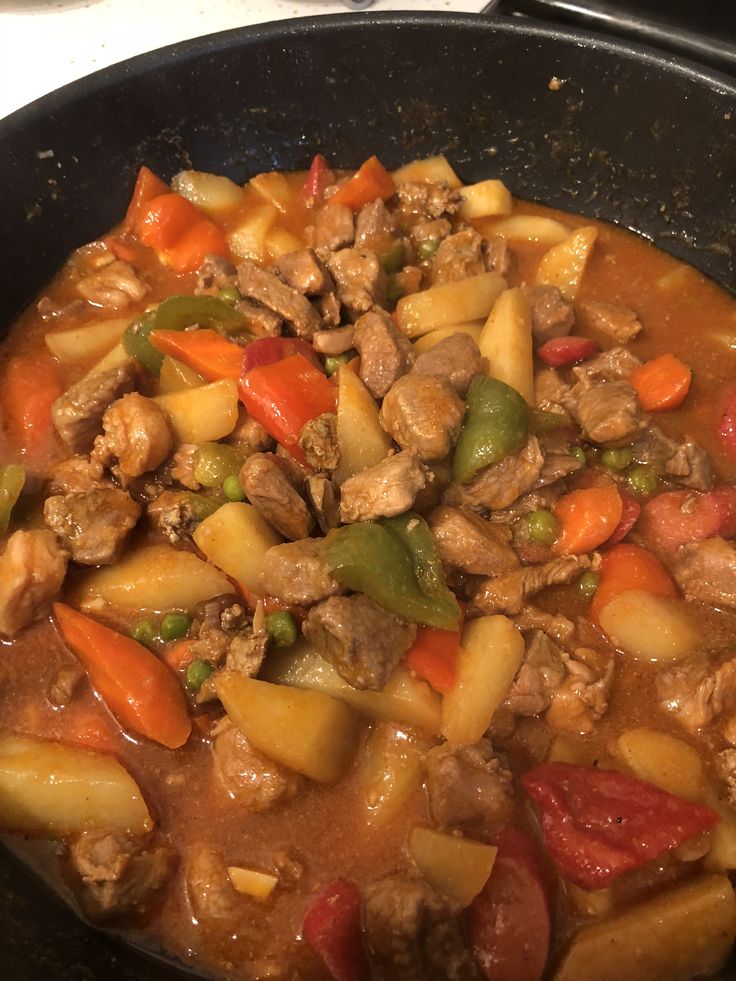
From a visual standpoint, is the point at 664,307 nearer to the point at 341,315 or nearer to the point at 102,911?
the point at 341,315

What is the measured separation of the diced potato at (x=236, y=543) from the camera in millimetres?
2820

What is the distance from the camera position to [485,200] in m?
4.11

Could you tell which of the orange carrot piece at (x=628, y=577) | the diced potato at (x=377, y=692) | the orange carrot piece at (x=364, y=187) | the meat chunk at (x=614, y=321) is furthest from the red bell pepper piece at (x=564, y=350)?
the diced potato at (x=377, y=692)

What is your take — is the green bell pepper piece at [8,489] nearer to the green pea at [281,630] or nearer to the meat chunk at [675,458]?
the green pea at [281,630]

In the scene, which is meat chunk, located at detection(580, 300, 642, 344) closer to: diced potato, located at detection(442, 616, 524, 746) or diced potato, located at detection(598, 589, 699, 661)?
diced potato, located at detection(598, 589, 699, 661)

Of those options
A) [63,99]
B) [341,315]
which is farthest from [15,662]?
[63,99]

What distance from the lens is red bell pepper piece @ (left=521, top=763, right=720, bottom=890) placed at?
7.57 feet

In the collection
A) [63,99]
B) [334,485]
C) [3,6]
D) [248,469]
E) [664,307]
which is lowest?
[664,307]

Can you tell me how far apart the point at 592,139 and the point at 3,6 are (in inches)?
137


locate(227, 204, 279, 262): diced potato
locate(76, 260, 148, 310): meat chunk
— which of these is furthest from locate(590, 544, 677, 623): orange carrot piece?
locate(76, 260, 148, 310): meat chunk

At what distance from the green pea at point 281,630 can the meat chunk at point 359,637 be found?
0.27 feet

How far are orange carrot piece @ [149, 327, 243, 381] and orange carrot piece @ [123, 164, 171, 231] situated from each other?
903 millimetres

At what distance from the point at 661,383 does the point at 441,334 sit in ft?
3.33

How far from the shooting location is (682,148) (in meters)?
3.71
